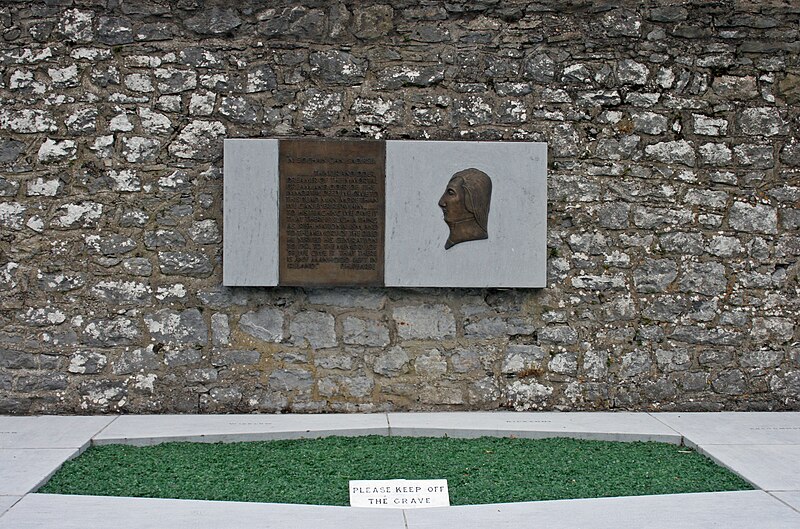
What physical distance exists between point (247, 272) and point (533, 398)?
7.20 ft

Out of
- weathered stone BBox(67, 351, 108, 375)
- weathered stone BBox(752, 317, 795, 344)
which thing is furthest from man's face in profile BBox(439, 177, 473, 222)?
weathered stone BBox(67, 351, 108, 375)

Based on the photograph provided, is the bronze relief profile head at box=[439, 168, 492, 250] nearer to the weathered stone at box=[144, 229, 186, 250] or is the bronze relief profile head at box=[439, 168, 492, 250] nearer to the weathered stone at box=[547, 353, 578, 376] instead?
the weathered stone at box=[547, 353, 578, 376]

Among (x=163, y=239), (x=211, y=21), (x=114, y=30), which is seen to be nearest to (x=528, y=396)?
(x=163, y=239)

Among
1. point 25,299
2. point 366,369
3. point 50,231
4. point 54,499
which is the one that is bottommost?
point 54,499

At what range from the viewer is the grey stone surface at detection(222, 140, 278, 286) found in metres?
5.65

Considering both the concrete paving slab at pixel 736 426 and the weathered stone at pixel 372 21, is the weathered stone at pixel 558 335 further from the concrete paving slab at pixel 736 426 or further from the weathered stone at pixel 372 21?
the weathered stone at pixel 372 21

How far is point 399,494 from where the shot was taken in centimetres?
404

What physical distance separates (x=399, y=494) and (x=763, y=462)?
7.00ft

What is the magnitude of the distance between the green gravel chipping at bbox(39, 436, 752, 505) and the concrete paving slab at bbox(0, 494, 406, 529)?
0.59ft

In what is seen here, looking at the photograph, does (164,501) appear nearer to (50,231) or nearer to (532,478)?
(532,478)

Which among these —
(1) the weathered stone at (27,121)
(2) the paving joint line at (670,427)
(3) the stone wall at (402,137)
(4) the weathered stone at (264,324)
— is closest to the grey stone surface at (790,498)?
(2) the paving joint line at (670,427)

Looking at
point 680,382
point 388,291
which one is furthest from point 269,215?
point 680,382

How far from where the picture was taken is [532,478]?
4.39 metres

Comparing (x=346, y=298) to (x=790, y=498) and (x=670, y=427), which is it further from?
(x=790, y=498)
